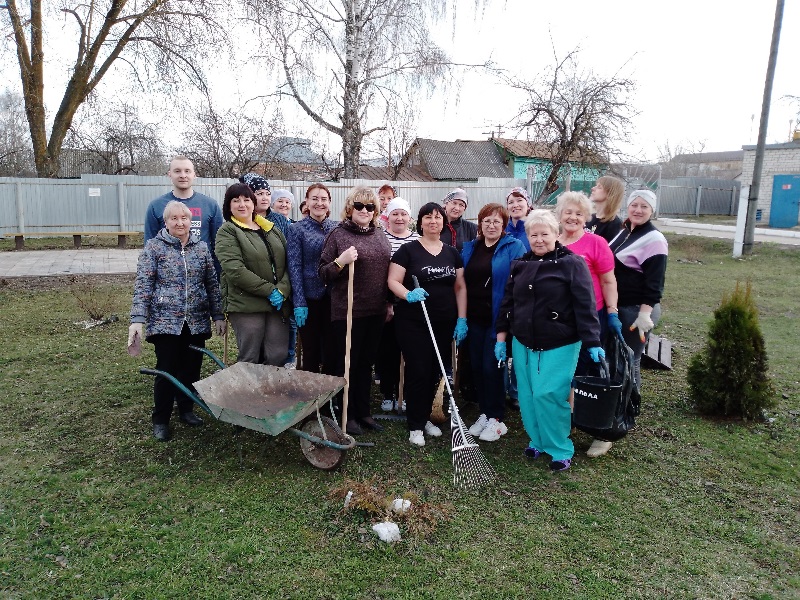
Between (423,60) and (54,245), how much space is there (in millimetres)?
10320

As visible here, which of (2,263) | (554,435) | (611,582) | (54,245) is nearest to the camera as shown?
(611,582)

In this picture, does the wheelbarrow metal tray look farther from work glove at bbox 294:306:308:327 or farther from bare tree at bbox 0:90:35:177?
bare tree at bbox 0:90:35:177

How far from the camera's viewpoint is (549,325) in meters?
3.58

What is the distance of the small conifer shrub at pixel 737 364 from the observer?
4.50 metres

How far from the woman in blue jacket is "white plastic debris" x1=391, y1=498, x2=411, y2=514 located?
118 cm

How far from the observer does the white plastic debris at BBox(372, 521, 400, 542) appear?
2.95 m

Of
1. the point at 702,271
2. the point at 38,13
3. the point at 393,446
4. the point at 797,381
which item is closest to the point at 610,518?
the point at 393,446

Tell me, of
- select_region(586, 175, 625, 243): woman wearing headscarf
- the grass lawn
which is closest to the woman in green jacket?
the grass lawn

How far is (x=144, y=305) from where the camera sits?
3.83 meters

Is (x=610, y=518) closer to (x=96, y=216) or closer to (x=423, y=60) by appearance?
(x=423, y=60)

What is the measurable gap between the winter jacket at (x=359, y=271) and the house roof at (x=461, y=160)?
29.2m

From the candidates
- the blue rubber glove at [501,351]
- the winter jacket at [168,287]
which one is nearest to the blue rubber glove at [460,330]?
the blue rubber glove at [501,351]

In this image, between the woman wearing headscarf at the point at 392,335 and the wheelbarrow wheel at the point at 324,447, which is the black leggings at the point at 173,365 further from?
the woman wearing headscarf at the point at 392,335

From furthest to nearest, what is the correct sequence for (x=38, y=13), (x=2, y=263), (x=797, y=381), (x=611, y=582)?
1. (x=38, y=13)
2. (x=2, y=263)
3. (x=797, y=381)
4. (x=611, y=582)
